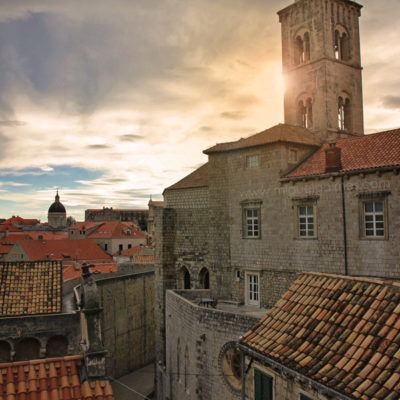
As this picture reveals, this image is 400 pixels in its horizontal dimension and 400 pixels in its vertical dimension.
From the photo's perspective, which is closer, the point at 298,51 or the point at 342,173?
the point at 342,173

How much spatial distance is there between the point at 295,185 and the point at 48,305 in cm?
1275

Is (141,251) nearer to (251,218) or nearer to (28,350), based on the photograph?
(251,218)

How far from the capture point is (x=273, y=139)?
2077 centimetres

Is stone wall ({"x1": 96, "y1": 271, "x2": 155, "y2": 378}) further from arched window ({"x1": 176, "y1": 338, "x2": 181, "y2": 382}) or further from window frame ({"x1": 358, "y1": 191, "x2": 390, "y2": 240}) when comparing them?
window frame ({"x1": 358, "y1": 191, "x2": 390, "y2": 240})

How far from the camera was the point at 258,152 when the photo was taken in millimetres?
21469

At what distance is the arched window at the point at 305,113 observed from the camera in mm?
29500

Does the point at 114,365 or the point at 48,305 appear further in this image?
the point at 114,365

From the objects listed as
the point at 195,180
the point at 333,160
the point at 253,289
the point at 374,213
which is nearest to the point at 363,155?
the point at 333,160

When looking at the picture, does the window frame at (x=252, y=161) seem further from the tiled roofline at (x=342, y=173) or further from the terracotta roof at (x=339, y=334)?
the terracotta roof at (x=339, y=334)

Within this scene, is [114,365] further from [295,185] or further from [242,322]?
[295,185]

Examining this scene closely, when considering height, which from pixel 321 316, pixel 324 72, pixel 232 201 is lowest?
pixel 321 316

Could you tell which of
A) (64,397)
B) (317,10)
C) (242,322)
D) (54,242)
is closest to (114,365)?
(242,322)

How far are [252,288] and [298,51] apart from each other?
18.3 metres

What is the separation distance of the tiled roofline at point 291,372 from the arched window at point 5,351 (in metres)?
11.9
